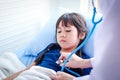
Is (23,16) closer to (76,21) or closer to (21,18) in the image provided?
(21,18)

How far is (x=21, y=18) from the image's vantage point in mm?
1897

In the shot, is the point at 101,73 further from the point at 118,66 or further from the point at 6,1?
the point at 6,1

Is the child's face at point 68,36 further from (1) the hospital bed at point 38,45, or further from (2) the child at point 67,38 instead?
(1) the hospital bed at point 38,45

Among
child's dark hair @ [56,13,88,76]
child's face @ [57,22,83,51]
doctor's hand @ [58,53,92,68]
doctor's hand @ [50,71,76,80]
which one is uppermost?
child's dark hair @ [56,13,88,76]

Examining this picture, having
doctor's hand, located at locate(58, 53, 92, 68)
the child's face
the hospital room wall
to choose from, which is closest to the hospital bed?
the hospital room wall

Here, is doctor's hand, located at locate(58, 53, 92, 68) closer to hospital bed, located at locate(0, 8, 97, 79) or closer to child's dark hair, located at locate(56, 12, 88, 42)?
child's dark hair, located at locate(56, 12, 88, 42)

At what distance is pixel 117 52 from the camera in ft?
2.29

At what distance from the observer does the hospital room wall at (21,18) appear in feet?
5.70

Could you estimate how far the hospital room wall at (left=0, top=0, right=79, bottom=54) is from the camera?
5.70 feet

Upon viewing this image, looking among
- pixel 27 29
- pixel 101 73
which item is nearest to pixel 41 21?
pixel 27 29

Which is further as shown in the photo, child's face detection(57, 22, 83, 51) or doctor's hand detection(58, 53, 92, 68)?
child's face detection(57, 22, 83, 51)

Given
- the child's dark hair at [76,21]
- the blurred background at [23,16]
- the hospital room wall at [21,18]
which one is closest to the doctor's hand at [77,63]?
the child's dark hair at [76,21]

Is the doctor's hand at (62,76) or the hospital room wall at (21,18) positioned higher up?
the hospital room wall at (21,18)

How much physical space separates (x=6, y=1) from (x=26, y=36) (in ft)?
1.37
